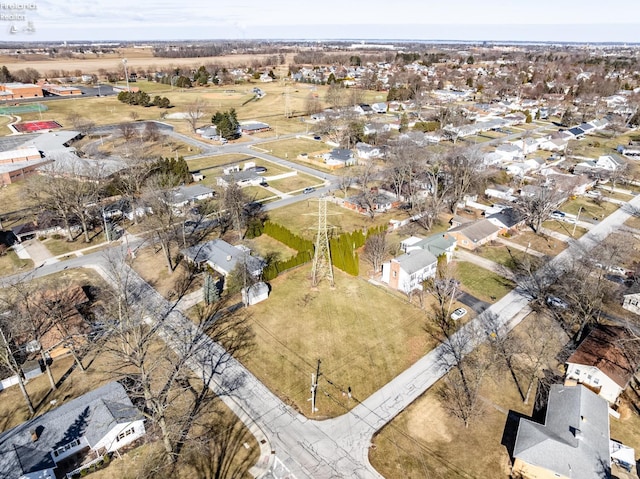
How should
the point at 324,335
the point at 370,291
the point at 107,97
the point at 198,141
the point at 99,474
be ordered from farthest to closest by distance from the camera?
the point at 107,97 < the point at 198,141 < the point at 370,291 < the point at 324,335 < the point at 99,474

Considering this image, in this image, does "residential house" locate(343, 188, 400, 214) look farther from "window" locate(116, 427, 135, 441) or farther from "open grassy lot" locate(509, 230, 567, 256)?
"window" locate(116, 427, 135, 441)

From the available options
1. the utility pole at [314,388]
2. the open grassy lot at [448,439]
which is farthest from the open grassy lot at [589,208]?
the utility pole at [314,388]

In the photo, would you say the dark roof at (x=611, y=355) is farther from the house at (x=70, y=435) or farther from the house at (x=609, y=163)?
the house at (x=609, y=163)

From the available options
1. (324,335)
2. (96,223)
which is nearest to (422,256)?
(324,335)

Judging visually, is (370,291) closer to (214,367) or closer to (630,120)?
(214,367)

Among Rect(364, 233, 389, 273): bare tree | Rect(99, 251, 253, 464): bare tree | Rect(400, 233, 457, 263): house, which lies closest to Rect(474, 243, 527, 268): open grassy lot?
Rect(400, 233, 457, 263): house

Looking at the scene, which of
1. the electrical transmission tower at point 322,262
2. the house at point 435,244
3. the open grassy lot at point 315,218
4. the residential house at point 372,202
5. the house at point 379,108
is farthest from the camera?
the house at point 379,108
